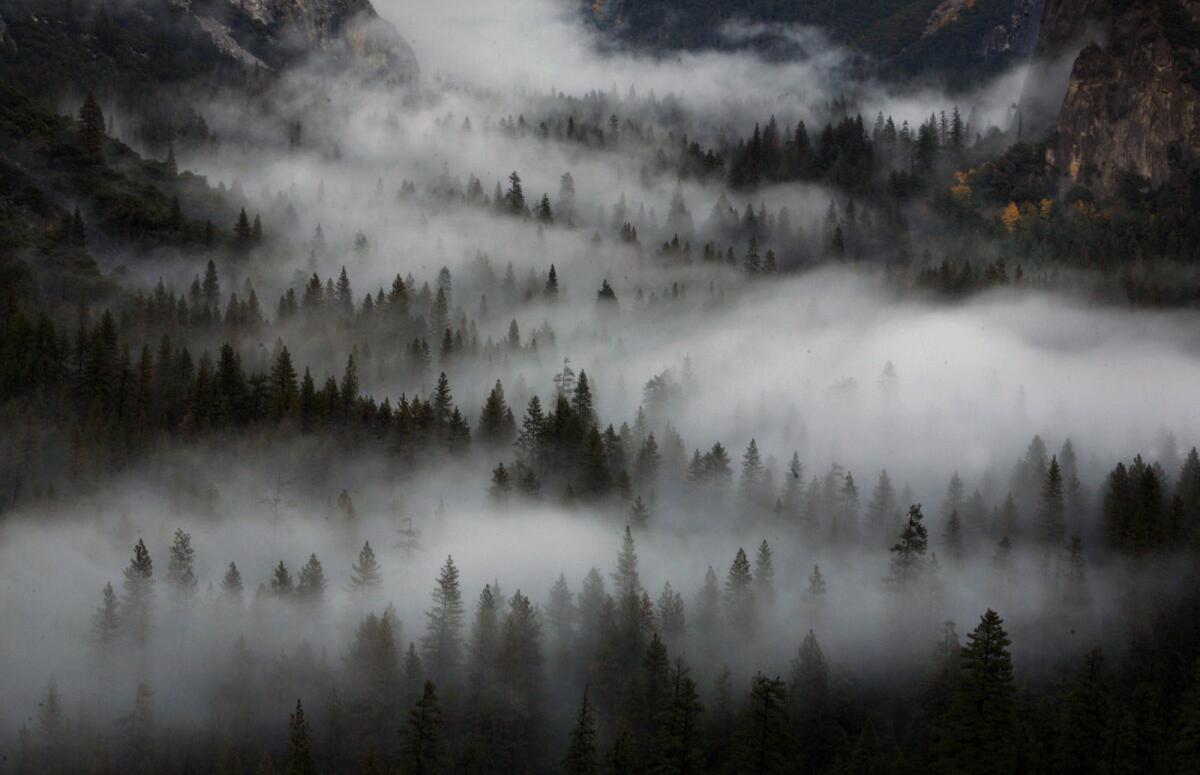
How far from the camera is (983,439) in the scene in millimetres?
189500

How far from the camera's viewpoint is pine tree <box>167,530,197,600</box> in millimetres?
131875

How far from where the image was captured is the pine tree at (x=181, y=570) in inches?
5192

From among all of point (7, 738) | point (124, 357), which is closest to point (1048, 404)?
point (124, 357)

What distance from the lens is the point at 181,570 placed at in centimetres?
13362

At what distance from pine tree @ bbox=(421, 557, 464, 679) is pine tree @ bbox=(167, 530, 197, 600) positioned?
Result: 2265 centimetres

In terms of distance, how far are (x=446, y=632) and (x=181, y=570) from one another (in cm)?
2691

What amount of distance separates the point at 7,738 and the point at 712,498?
77.0m

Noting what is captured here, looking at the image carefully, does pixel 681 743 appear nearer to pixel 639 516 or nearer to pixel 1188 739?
pixel 1188 739

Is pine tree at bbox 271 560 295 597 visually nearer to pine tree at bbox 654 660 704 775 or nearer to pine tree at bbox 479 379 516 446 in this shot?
pine tree at bbox 479 379 516 446

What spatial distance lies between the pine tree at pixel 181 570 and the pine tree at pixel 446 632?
74.3ft

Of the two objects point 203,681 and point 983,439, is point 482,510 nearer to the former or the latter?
point 203,681

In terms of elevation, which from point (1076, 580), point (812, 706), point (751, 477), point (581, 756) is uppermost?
point (751, 477)

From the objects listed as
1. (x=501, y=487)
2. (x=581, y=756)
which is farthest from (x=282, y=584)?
(x=581, y=756)

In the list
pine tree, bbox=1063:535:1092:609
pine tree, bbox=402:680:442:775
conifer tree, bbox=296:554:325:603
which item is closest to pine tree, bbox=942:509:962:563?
pine tree, bbox=1063:535:1092:609
